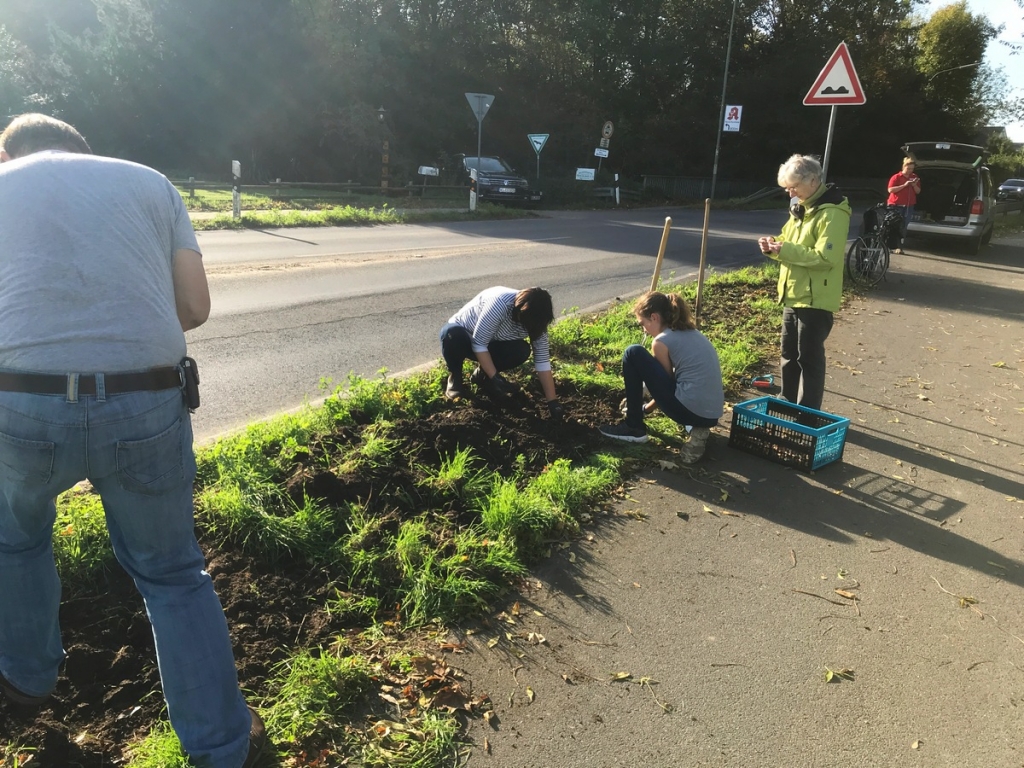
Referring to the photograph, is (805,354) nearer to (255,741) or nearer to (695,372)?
(695,372)

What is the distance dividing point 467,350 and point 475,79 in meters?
35.4

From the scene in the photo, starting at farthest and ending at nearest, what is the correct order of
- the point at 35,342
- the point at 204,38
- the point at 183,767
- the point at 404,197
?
the point at 204,38 → the point at 404,197 → the point at 183,767 → the point at 35,342

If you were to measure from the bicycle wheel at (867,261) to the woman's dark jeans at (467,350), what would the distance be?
8.40 metres

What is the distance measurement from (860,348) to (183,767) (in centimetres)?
785

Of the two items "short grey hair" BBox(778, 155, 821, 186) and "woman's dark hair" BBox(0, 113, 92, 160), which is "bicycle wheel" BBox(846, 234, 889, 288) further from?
"woman's dark hair" BBox(0, 113, 92, 160)

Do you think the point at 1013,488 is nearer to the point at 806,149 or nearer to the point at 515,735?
the point at 515,735

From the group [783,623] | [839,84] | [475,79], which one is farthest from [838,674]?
[475,79]

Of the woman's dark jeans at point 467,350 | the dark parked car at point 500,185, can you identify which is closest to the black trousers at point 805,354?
the woman's dark jeans at point 467,350

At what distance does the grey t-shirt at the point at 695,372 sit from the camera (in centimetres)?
510

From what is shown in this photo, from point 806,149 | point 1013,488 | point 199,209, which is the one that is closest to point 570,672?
point 1013,488

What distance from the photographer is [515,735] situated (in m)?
2.71

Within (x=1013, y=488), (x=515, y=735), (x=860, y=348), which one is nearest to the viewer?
(x=515, y=735)

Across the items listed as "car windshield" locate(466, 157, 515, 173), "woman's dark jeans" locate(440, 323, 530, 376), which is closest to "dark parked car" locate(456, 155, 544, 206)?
"car windshield" locate(466, 157, 515, 173)

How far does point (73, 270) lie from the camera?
2.22m
